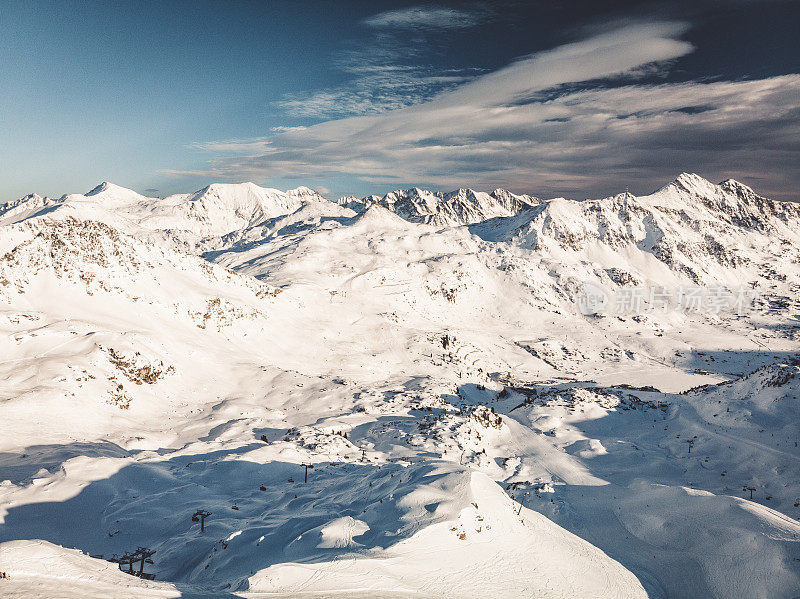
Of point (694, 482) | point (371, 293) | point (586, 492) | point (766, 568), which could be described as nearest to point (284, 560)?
point (766, 568)

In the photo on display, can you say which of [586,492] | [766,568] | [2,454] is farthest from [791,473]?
[2,454]

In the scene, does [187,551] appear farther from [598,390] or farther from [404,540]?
[598,390]

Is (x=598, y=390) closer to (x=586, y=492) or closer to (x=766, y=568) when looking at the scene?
(x=586, y=492)

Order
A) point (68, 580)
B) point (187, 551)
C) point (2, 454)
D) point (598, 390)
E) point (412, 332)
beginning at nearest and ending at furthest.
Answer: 1. point (68, 580)
2. point (187, 551)
3. point (2, 454)
4. point (598, 390)
5. point (412, 332)

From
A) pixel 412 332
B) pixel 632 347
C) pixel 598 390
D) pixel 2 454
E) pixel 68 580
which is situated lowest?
pixel 632 347

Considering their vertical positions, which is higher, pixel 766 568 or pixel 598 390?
pixel 766 568

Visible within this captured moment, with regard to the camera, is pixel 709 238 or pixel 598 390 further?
pixel 709 238

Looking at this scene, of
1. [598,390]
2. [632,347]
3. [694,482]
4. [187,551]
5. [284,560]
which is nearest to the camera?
[284,560]
